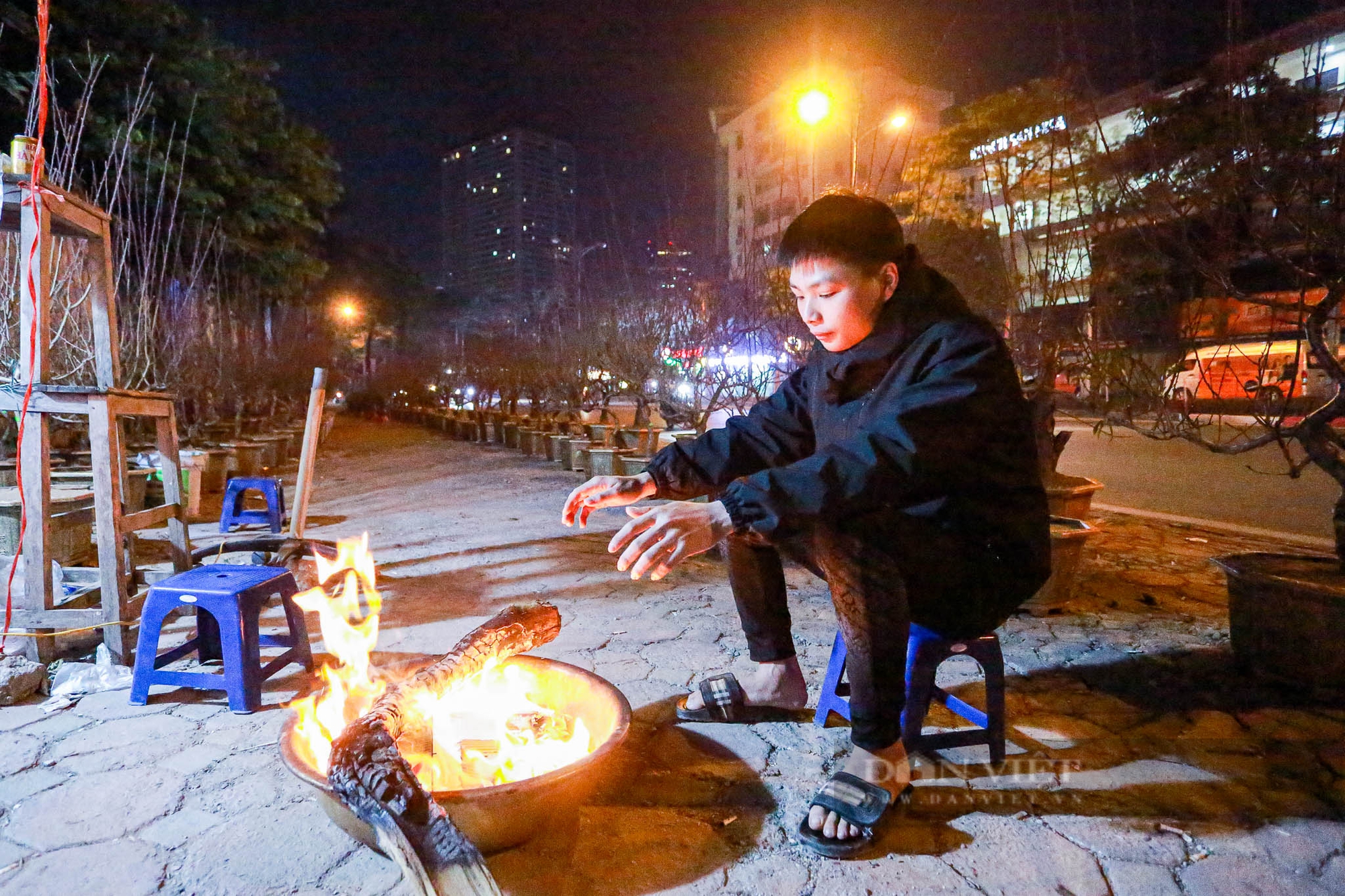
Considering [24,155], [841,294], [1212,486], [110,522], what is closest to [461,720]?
[110,522]

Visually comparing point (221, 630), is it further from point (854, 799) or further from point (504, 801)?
point (854, 799)

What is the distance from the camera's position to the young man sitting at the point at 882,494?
215cm

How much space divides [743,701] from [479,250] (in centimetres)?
5639

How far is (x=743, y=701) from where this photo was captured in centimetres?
316

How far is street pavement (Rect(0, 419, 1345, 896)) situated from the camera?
6.89ft

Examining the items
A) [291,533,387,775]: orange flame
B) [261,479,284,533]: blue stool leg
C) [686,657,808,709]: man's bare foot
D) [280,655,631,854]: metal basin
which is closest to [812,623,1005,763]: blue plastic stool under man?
[686,657,808,709]: man's bare foot

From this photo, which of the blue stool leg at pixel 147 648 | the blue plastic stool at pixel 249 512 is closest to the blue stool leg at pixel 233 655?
the blue stool leg at pixel 147 648

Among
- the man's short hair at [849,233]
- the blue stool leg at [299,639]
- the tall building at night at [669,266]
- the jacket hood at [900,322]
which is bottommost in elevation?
the blue stool leg at [299,639]

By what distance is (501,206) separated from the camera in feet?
191

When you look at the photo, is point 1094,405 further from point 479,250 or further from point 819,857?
point 479,250

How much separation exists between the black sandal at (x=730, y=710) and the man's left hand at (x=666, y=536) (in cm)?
124

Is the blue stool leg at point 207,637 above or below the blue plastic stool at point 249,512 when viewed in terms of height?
below

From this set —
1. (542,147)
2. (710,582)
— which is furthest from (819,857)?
(542,147)

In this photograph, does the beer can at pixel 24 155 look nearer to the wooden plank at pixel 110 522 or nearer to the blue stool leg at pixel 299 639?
the wooden plank at pixel 110 522
